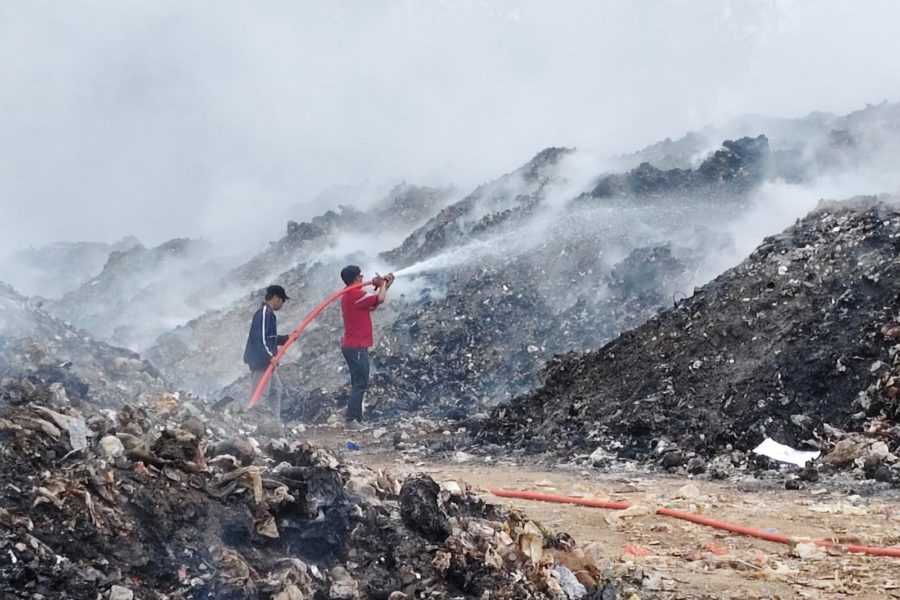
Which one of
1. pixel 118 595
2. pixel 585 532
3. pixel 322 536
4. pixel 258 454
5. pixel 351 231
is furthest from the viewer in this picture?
pixel 351 231

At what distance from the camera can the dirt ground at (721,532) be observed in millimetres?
4109

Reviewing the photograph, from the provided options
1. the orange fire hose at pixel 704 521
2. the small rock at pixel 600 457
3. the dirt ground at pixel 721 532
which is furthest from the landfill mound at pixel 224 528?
the small rock at pixel 600 457

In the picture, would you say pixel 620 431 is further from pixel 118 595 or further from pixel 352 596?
pixel 118 595

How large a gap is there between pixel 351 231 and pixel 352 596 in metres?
23.1

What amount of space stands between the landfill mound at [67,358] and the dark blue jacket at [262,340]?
3.80ft

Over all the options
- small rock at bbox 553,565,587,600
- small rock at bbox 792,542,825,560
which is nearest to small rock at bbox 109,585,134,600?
small rock at bbox 553,565,587,600

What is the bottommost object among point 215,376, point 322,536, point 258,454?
point 322,536

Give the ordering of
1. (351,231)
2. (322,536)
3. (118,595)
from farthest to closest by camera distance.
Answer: (351,231) → (322,536) → (118,595)

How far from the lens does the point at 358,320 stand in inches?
372

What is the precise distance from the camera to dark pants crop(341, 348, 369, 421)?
9.59 meters

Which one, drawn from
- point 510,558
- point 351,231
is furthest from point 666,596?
point 351,231

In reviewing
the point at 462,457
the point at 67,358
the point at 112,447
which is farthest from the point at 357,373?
the point at 112,447

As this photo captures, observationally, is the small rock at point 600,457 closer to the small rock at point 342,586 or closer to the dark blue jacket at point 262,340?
the dark blue jacket at point 262,340

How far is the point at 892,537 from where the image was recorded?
4.75 m
